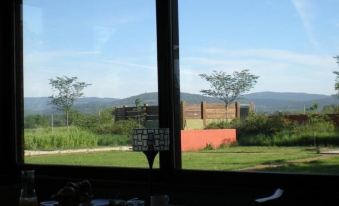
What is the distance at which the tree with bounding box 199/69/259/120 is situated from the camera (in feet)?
9.61

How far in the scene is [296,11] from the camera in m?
2.76

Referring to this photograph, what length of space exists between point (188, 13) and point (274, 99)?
29.9 inches

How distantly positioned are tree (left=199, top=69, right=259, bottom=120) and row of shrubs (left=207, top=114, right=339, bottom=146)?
0.15 m

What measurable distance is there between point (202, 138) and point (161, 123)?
0.89 feet

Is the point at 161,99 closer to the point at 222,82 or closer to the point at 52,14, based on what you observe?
the point at 222,82

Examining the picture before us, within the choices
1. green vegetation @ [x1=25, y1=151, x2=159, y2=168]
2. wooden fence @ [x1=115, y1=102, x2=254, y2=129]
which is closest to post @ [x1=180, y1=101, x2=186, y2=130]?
wooden fence @ [x1=115, y1=102, x2=254, y2=129]

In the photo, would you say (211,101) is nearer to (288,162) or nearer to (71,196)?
(288,162)

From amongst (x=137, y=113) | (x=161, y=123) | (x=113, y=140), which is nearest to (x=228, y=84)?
(x=161, y=123)

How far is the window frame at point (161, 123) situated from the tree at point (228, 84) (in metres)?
0.22

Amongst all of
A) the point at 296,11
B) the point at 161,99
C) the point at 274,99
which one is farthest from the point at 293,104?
the point at 161,99

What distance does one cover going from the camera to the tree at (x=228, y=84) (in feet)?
9.61

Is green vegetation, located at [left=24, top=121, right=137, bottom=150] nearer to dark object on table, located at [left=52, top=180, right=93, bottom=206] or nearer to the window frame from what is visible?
the window frame

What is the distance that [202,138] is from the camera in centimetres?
311

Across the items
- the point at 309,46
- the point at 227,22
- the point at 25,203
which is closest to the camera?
the point at 25,203
